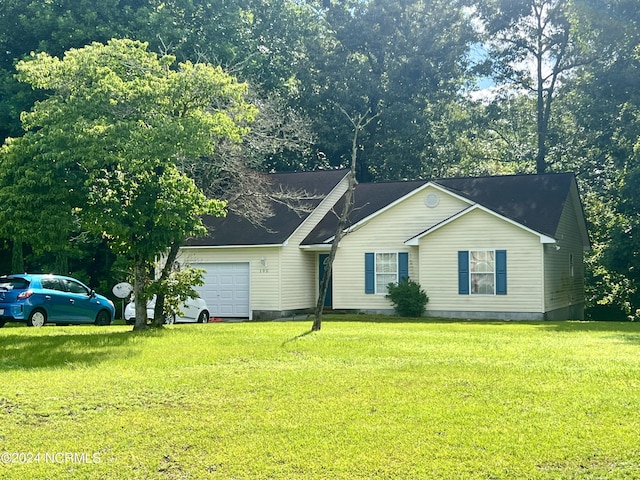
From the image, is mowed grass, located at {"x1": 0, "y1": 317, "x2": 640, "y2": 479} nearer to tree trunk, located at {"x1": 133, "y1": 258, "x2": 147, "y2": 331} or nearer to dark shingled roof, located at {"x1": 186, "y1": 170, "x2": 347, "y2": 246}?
tree trunk, located at {"x1": 133, "y1": 258, "x2": 147, "y2": 331}

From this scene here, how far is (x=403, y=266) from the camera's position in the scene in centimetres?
2834

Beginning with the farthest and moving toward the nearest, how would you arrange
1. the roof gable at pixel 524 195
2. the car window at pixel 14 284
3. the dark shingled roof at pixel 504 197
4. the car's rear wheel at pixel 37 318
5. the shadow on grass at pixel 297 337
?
the dark shingled roof at pixel 504 197 → the roof gable at pixel 524 195 → the car's rear wheel at pixel 37 318 → the car window at pixel 14 284 → the shadow on grass at pixel 297 337

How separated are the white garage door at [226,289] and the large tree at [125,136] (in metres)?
10.4

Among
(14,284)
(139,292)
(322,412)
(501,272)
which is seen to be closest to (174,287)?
(139,292)

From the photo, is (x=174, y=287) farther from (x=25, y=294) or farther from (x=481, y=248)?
(x=481, y=248)

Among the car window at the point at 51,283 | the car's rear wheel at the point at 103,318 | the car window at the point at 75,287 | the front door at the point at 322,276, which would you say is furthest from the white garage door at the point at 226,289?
the car window at the point at 51,283

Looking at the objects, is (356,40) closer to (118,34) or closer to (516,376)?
(118,34)

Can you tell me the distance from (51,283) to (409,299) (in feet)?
37.9

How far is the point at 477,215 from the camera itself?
26.6 meters

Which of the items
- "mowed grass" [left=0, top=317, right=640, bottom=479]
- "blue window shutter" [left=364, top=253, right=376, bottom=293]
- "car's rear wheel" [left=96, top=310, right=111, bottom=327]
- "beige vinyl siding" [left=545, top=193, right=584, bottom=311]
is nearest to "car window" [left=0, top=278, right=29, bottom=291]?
"car's rear wheel" [left=96, top=310, right=111, bottom=327]

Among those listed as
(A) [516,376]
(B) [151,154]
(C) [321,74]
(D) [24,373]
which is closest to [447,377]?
(A) [516,376]

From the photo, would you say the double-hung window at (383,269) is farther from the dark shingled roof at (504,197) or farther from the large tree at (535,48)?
the large tree at (535,48)

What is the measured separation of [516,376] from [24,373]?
276 inches

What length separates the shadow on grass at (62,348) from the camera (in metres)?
12.8
